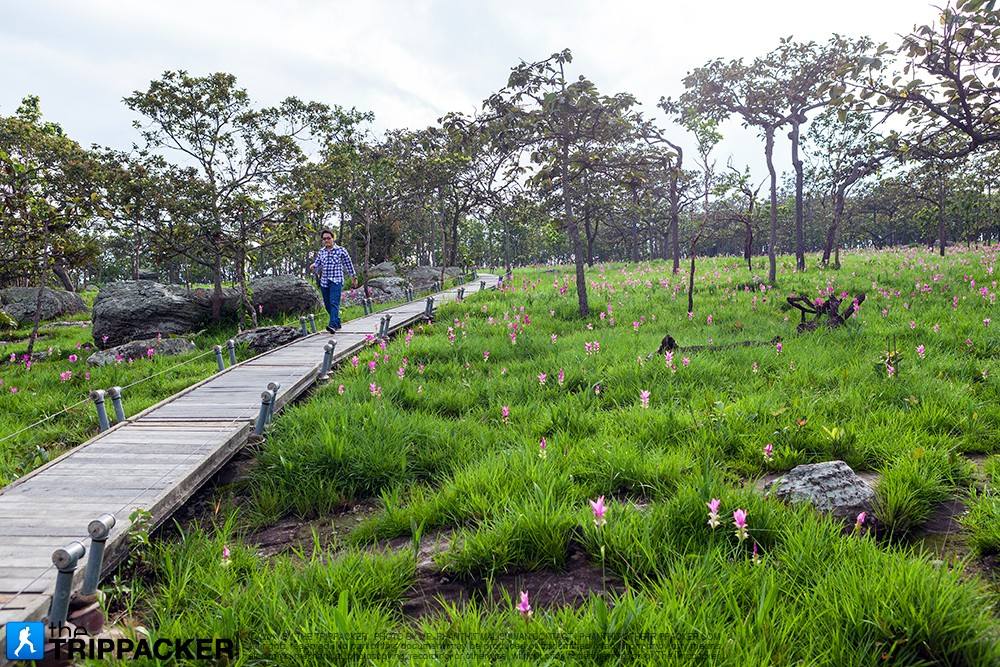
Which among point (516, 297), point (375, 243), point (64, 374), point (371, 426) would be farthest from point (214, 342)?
point (375, 243)

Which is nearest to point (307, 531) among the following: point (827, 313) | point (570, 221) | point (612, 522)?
point (612, 522)

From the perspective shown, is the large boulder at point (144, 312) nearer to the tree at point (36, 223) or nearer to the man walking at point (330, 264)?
the tree at point (36, 223)

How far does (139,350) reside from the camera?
42.4 feet

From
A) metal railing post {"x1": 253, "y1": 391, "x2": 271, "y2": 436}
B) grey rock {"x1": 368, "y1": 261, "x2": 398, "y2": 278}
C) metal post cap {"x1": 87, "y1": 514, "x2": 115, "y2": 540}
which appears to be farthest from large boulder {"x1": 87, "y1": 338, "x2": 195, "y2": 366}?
grey rock {"x1": 368, "y1": 261, "x2": 398, "y2": 278}

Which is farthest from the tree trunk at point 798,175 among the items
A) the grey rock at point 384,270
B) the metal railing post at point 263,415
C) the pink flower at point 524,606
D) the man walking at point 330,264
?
the grey rock at point 384,270

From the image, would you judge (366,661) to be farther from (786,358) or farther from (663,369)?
(786,358)

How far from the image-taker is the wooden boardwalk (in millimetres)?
3480

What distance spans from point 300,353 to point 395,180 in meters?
20.8

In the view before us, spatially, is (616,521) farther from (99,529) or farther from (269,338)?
(269,338)

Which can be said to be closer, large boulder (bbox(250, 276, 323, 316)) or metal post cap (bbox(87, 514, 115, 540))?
metal post cap (bbox(87, 514, 115, 540))

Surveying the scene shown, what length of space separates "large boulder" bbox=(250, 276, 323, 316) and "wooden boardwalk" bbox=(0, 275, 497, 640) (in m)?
10.2

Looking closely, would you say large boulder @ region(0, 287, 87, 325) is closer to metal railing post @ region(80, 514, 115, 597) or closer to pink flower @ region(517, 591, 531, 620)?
metal railing post @ region(80, 514, 115, 597)

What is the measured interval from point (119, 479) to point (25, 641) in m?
2.44

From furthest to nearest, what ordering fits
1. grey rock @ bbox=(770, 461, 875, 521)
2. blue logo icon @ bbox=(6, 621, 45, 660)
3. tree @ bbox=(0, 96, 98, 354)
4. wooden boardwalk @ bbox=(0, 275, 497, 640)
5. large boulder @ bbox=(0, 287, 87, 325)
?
large boulder @ bbox=(0, 287, 87, 325) → tree @ bbox=(0, 96, 98, 354) → grey rock @ bbox=(770, 461, 875, 521) → wooden boardwalk @ bbox=(0, 275, 497, 640) → blue logo icon @ bbox=(6, 621, 45, 660)
